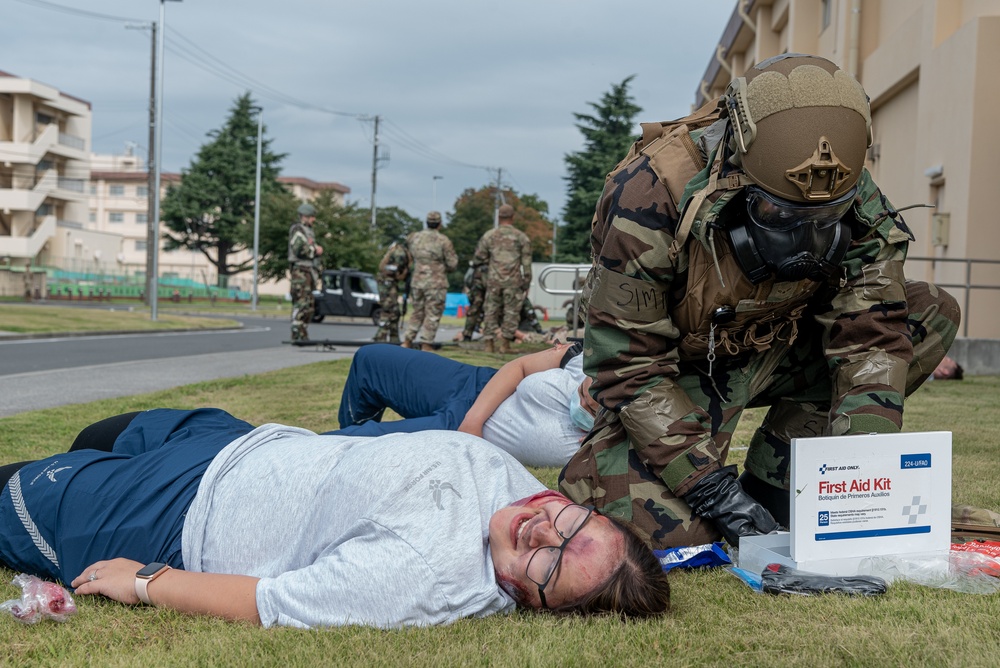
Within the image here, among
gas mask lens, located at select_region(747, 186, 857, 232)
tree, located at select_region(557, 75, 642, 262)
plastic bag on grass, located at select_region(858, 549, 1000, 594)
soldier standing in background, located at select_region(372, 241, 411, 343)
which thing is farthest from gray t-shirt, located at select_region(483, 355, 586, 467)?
tree, located at select_region(557, 75, 642, 262)

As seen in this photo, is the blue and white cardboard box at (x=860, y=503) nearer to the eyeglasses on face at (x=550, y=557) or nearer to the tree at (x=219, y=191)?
the eyeglasses on face at (x=550, y=557)

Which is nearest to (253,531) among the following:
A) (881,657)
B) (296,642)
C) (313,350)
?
(296,642)

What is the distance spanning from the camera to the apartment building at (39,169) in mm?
53469

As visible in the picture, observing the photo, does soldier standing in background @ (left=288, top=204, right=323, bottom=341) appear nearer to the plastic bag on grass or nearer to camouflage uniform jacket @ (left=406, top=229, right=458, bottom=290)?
camouflage uniform jacket @ (left=406, top=229, right=458, bottom=290)

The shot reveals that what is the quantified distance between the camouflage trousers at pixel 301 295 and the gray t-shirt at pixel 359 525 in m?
12.3

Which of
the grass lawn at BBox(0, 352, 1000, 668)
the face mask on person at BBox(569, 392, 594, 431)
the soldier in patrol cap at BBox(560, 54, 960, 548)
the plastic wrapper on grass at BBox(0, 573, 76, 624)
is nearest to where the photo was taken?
the grass lawn at BBox(0, 352, 1000, 668)

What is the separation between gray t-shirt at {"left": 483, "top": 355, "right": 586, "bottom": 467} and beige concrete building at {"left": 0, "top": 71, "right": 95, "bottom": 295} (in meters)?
53.0

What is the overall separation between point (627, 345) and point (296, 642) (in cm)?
151

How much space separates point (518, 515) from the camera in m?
2.43

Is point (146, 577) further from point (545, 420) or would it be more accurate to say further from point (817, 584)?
point (545, 420)

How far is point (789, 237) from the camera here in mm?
2916

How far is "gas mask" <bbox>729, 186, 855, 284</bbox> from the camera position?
2844 mm

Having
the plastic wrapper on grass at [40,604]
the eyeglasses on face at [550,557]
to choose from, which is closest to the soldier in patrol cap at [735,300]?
the eyeglasses on face at [550,557]

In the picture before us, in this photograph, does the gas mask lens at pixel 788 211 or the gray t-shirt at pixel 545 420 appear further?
the gray t-shirt at pixel 545 420
